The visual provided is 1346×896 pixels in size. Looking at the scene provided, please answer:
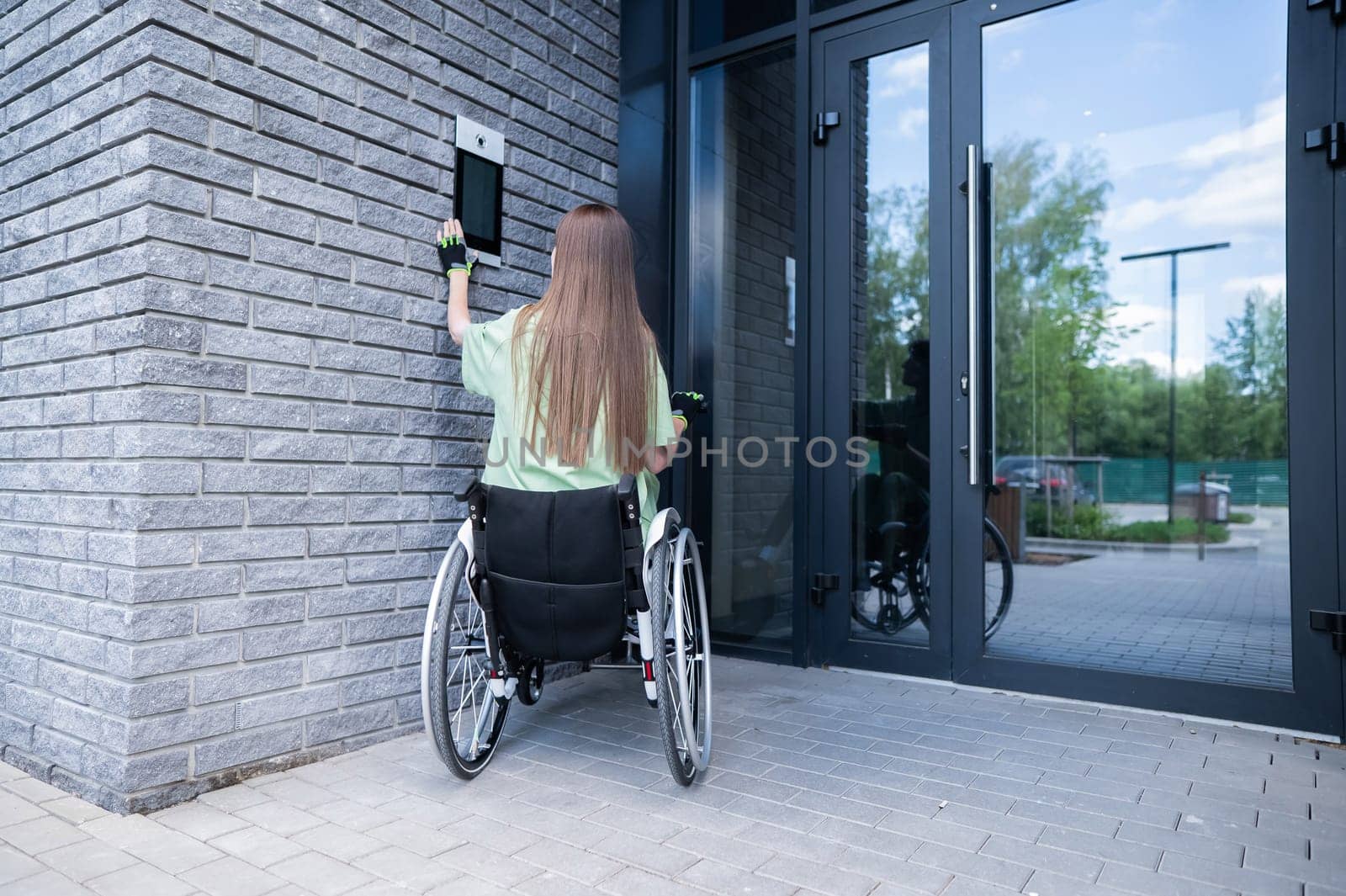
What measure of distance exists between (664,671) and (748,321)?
75.1 inches

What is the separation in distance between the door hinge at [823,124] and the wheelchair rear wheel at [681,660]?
1.86 m

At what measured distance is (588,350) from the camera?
204cm

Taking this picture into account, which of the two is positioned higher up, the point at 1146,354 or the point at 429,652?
the point at 1146,354

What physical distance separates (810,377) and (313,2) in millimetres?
2025

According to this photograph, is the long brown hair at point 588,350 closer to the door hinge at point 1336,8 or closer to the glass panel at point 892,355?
the glass panel at point 892,355

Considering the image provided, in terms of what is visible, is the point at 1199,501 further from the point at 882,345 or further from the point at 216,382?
the point at 216,382

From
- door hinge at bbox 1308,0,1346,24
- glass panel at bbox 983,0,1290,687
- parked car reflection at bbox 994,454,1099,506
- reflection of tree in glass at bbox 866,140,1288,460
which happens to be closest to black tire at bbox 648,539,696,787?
glass panel at bbox 983,0,1290,687

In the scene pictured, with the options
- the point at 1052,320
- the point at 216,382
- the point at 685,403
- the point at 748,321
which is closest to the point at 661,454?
the point at 685,403

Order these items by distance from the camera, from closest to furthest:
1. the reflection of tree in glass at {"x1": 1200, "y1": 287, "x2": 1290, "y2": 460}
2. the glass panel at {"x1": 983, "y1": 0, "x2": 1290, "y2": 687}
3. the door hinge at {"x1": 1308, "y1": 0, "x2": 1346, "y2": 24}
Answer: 1. the door hinge at {"x1": 1308, "y1": 0, "x2": 1346, "y2": 24}
2. the glass panel at {"x1": 983, "y1": 0, "x2": 1290, "y2": 687}
3. the reflection of tree in glass at {"x1": 1200, "y1": 287, "x2": 1290, "y2": 460}

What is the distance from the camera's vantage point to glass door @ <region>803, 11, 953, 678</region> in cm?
305

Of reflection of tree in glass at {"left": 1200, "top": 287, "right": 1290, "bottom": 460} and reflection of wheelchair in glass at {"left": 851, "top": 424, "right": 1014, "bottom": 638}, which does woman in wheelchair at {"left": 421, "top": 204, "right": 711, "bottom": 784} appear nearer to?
A: reflection of wheelchair in glass at {"left": 851, "top": 424, "right": 1014, "bottom": 638}

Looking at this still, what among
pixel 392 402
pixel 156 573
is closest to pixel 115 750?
pixel 156 573

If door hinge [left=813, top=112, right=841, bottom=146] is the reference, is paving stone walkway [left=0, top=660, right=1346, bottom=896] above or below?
below

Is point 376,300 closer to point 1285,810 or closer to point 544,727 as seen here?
point 544,727
